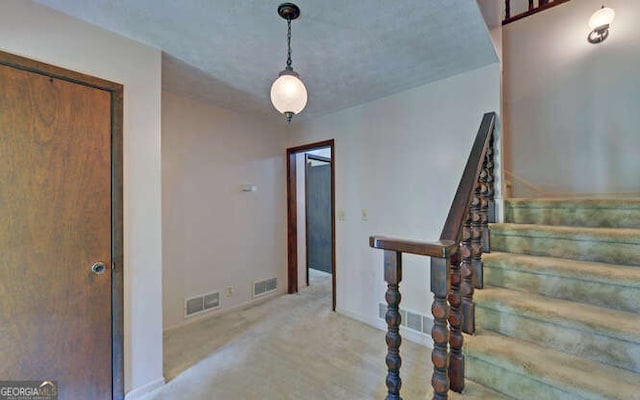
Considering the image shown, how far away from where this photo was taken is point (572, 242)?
1.71 meters

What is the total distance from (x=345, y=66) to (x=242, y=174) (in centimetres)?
189

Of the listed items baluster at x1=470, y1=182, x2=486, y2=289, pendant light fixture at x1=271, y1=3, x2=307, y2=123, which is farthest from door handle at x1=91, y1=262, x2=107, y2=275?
baluster at x1=470, y1=182, x2=486, y2=289

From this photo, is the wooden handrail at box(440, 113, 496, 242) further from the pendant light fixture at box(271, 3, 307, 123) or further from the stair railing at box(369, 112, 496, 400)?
the pendant light fixture at box(271, 3, 307, 123)

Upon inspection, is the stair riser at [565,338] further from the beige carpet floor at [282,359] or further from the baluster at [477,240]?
the beige carpet floor at [282,359]

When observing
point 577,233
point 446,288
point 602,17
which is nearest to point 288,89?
point 446,288

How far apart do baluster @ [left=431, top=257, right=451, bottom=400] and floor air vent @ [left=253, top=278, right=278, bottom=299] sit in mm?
2874

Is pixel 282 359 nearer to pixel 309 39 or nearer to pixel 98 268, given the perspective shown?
pixel 98 268

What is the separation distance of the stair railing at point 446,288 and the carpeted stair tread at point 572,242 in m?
0.48

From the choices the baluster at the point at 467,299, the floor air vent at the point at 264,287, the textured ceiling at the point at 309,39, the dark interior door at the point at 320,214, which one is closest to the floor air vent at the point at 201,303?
the floor air vent at the point at 264,287

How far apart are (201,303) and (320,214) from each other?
2.96 meters

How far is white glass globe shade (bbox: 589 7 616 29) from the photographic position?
2537 mm

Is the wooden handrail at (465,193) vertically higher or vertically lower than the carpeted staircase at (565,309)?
higher

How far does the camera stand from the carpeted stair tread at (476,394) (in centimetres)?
122

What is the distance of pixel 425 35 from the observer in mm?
1857
